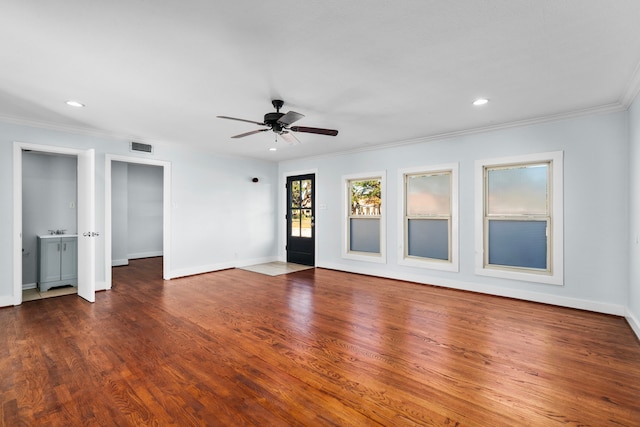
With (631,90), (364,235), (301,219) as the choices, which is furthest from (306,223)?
(631,90)

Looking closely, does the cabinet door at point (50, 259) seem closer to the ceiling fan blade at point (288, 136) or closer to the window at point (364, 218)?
the ceiling fan blade at point (288, 136)

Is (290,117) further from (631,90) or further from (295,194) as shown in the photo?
(295,194)

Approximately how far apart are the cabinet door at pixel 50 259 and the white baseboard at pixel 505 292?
515cm

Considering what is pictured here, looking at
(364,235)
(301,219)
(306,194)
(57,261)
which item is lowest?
(57,261)

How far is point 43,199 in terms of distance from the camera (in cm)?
526

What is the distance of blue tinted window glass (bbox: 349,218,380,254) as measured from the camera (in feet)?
20.2

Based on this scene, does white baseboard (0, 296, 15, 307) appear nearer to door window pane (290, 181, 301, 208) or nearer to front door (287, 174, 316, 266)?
front door (287, 174, 316, 266)

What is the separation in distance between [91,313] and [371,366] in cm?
357

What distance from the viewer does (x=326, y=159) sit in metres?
6.78

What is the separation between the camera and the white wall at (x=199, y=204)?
4172mm

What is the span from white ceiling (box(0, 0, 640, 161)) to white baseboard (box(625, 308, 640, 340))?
2360 mm

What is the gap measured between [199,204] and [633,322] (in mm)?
6671

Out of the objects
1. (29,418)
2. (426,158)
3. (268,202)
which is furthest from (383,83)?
(268,202)

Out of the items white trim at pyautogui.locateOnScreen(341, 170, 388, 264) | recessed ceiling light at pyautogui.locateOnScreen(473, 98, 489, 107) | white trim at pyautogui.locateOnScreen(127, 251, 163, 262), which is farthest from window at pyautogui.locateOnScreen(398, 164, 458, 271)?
white trim at pyautogui.locateOnScreen(127, 251, 163, 262)
